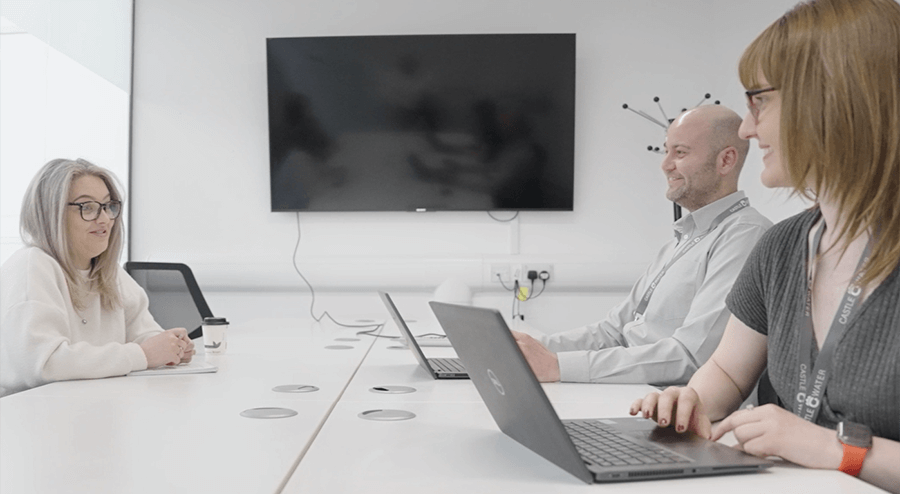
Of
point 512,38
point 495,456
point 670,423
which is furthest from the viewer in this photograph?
point 512,38

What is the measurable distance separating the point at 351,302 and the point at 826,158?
309 cm

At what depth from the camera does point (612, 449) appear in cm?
95

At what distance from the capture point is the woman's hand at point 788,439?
3.04 feet

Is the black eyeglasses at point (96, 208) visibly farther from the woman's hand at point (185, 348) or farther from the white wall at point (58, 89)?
the white wall at point (58, 89)

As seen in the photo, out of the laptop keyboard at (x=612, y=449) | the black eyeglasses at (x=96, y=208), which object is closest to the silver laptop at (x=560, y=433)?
the laptop keyboard at (x=612, y=449)

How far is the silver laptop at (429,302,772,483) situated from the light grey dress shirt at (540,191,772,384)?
1.76ft

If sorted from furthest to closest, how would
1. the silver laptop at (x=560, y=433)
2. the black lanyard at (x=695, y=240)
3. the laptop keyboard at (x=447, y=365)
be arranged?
the black lanyard at (x=695, y=240) → the laptop keyboard at (x=447, y=365) → the silver laptop at (x=560, y=433)

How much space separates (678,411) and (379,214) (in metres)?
2.97

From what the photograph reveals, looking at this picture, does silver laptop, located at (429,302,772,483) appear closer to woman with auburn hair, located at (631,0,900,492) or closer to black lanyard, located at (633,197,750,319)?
woman with auburn hair, located at (631,0,900,492)

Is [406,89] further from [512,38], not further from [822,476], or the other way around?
[822,476]

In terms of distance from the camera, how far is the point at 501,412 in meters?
1.05

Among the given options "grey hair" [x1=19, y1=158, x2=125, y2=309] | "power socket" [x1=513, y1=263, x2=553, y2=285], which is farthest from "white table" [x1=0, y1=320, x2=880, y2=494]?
"power socket" [x1=513, y1=263, x2=553, y2=285]

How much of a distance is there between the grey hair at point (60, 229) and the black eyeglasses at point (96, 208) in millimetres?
49

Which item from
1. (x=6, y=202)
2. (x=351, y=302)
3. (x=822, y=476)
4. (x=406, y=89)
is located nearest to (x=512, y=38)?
(x=406, y=89)
